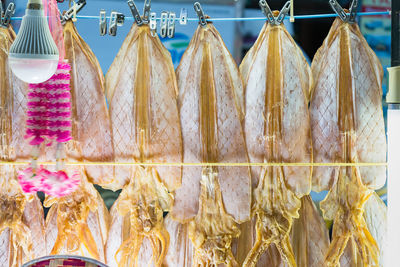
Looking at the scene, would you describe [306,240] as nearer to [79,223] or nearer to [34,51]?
[79,223]

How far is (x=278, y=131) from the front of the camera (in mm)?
1928

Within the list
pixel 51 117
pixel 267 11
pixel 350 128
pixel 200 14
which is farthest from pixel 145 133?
pixel 350 128

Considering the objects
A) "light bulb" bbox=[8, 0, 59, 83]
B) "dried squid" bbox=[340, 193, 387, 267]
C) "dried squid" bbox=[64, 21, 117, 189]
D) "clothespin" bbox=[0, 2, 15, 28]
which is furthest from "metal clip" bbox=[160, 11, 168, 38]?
"dried squid" bbox=[340, 193, 387, 267]

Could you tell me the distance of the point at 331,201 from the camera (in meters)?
1.95

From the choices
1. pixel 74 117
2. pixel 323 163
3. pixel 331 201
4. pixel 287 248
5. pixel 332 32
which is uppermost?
pixel 332 32

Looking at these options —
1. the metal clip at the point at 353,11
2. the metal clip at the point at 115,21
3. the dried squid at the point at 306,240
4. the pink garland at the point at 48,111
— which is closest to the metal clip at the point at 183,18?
the metal clip at the point at 115,21

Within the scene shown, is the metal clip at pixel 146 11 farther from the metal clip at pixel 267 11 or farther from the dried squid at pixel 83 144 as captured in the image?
the metal clip at pixel 267 11

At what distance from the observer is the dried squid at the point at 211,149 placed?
6.36 ft

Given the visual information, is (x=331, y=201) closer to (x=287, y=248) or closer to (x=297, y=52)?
(x=287, y=248)

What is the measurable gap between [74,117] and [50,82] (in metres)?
0.19

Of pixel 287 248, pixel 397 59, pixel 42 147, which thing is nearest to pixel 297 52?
pixel 397 59

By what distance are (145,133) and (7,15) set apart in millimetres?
639

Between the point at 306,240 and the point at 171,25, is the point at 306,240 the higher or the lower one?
the lower one

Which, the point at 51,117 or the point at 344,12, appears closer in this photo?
the point at 51,117
